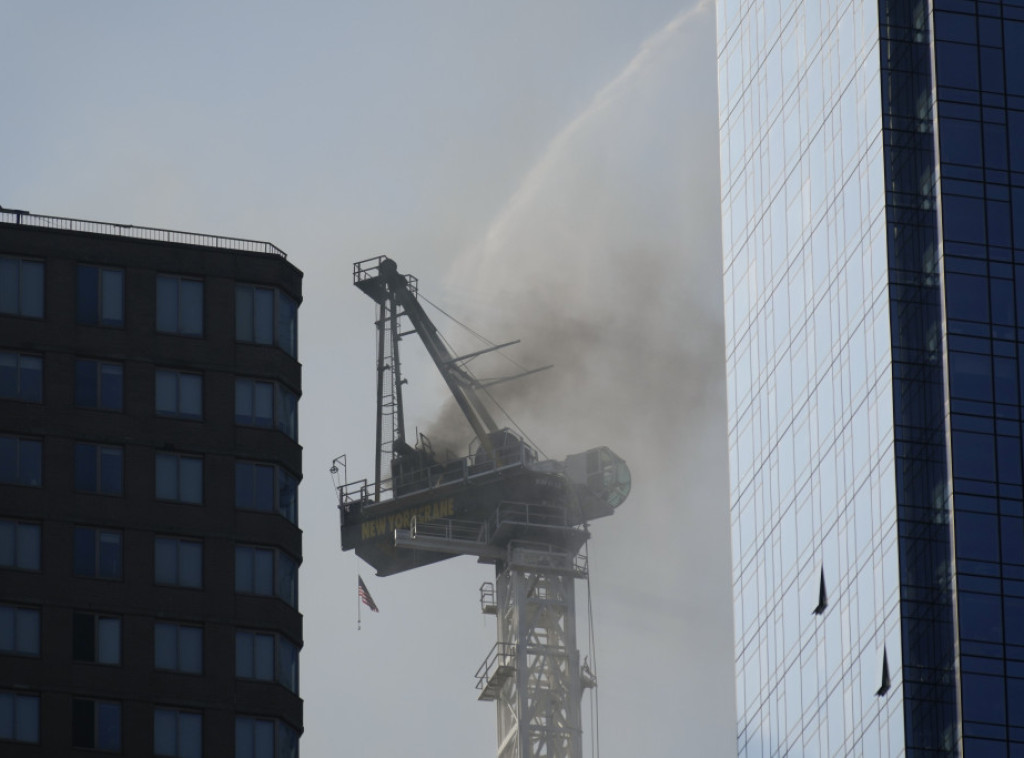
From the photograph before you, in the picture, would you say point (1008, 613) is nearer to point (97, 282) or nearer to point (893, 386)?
point (893, 386)

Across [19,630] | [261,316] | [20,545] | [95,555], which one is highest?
[261,316]

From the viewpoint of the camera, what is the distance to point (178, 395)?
10669cm

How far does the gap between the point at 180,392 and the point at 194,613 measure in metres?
7.74

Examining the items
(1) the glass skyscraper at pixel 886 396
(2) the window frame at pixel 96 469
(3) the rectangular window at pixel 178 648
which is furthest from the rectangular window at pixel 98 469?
(1) the glass skyscraper at pixel 886 396

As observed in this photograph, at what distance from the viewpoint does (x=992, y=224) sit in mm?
137625

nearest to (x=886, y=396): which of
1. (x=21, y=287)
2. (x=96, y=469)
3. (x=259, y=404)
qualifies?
(x=259, y=404)

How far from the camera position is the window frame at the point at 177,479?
105m

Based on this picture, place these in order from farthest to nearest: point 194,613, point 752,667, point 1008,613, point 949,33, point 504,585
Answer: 1. point 504,585
2. point 752,667
3. point 949,33
4. point 1008,613
5. point 194,613

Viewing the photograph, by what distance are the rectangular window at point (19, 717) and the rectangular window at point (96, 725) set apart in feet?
4.02

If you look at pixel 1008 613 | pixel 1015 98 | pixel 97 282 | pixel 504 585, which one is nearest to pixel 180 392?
pixel 97 282

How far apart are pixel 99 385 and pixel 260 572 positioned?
8104 mm

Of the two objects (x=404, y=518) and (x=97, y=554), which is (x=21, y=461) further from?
(x=404, y=518)

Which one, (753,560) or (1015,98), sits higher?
(1015,98)

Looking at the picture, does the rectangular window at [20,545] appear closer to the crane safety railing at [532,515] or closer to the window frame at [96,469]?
the window frame at [96,469]
